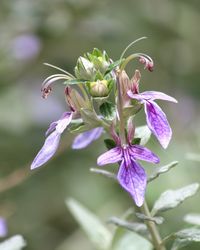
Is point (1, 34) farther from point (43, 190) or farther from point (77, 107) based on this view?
point (77, 107)

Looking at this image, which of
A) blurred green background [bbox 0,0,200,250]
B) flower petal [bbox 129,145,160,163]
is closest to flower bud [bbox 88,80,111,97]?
flower petal [bbox 129,145,160,163]

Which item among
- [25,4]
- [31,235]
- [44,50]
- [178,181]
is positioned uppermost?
[25,4]

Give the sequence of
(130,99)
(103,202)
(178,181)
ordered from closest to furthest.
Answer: (130,99) → (178,181) → (103,202)

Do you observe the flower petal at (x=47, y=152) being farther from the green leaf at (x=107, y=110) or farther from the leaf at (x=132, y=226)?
the leaf at (x=132, y=226)

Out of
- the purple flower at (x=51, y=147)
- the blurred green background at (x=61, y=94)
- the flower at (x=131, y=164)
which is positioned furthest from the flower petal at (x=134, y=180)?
the blurred green background at (x=61, y=94)

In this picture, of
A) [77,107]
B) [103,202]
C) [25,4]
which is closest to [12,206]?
[103,202]

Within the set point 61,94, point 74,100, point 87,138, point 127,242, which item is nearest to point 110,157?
point 74,100
